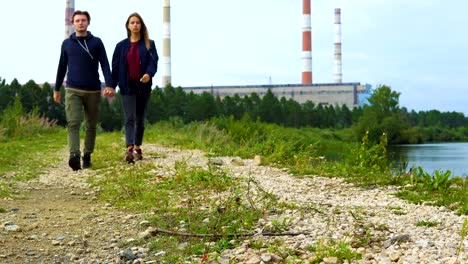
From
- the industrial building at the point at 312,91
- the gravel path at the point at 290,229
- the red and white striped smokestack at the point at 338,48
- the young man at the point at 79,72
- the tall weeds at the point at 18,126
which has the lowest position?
the gravel path at the point at 290,229

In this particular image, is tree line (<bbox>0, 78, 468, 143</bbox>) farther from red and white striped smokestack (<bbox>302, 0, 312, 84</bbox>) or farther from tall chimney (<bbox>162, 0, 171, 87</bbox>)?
red and white striped smokestack (<bbox>302, 0, 312, 84</bbox>)

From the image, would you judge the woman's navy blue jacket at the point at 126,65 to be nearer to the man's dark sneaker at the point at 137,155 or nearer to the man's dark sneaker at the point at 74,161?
the man's dark sneaker at the point at 137,155

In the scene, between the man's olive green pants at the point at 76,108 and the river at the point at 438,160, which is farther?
the river at the point at 438,160

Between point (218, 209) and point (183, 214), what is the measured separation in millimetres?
291

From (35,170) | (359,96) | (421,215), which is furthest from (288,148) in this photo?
(359,96)

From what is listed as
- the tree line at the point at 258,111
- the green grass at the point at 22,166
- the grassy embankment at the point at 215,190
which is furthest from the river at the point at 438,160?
the tree line at the point at 258,111

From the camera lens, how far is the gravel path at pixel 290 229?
3289 millimetres

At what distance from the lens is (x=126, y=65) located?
25.0ft

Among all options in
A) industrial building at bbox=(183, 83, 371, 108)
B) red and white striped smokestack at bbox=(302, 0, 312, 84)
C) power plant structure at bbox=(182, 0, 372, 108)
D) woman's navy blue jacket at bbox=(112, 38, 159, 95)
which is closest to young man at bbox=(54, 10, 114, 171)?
woman's navy blue jacket at bbox=(112, 38, 159, 95)

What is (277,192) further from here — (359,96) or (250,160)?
(359,96)

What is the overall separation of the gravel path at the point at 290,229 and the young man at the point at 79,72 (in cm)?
179

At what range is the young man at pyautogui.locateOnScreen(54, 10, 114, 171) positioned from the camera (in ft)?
24.2

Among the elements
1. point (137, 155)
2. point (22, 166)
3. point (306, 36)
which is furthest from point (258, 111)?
point (137, 155)

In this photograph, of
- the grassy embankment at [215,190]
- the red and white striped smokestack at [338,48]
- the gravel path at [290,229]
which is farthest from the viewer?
the red and white striped smokestack at [338,48]
